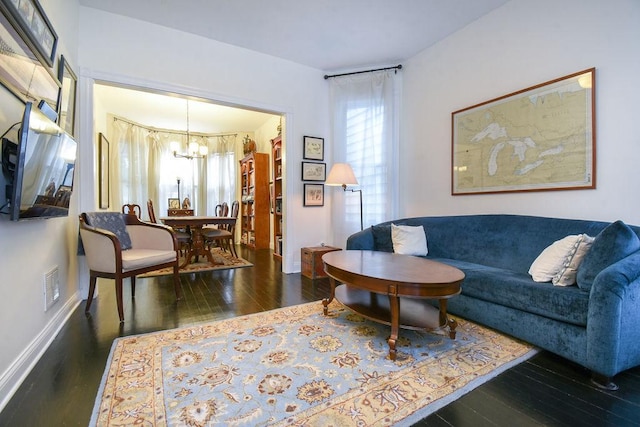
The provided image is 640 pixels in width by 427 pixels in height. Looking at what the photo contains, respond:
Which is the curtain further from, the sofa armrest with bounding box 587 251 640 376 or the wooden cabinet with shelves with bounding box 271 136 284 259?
the sofa armrest with bounding box 587 251 640 376

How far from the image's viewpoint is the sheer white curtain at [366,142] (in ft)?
12.4

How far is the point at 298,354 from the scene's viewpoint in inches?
68.1

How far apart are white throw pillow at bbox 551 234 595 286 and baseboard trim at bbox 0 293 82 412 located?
308 cm

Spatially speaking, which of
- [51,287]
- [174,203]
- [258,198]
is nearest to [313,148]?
[258,198]

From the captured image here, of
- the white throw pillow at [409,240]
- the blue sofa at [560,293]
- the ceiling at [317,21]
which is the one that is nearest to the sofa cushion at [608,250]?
the blue sofa at [560,293]

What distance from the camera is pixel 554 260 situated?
186 centimetres

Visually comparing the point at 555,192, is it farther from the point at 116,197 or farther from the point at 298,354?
the point at 116,197

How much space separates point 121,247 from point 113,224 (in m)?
0.34

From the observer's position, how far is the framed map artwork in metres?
2.20

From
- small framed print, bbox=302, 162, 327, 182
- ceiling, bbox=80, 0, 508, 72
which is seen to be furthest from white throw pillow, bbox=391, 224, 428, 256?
ceiling, bbox=80, 0, 508, 72

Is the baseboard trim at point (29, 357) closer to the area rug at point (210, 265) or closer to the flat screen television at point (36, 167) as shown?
the flat screen television at point (36, 167)

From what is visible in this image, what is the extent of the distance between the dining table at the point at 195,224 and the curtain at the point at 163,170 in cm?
248

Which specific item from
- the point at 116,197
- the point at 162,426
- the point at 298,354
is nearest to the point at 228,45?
the point at 298,354

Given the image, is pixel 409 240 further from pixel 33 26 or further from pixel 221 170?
pixel 221 170
